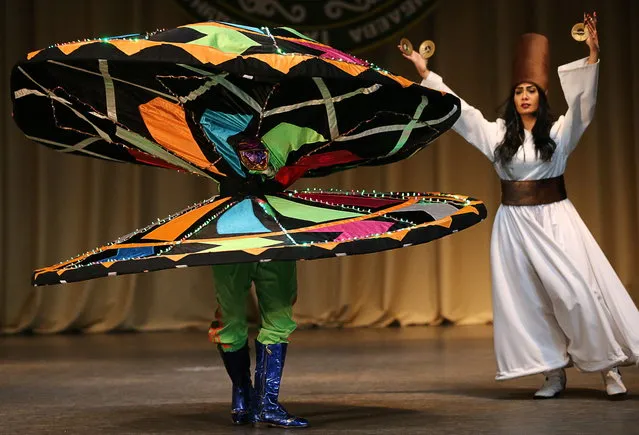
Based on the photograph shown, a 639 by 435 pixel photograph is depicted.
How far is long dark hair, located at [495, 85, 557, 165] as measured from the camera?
3.85 metres

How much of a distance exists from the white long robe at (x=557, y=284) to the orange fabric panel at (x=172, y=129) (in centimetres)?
108

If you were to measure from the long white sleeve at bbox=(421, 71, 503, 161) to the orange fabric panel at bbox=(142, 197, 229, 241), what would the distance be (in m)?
1.26

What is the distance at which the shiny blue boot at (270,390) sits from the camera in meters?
3.06

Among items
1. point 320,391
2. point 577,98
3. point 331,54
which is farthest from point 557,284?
point 331,54

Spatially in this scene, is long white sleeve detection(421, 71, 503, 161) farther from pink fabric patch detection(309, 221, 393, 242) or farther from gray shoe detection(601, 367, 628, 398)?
pink fabric patch detection(309, 221, 393, 242)

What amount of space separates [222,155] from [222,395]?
120 centimetres

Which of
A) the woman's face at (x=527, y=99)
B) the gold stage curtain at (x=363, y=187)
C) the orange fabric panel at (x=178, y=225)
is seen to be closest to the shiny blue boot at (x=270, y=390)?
the orange fabric panel at (x=178, y=225)

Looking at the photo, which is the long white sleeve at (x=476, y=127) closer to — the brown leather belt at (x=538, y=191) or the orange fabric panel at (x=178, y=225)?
the brown leather belt at (x=538, y=191)

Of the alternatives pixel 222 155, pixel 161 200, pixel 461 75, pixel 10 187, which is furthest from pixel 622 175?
pixel 222 155

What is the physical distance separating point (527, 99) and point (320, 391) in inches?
51.8

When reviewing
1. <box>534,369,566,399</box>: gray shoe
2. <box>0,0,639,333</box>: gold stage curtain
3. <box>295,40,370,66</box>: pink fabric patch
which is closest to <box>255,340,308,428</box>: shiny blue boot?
<box>295,40,370,66</box>: pink fabric patch

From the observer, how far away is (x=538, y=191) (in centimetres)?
388

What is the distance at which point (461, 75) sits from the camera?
7430 millimetres

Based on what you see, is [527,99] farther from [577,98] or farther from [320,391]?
[320,391]
